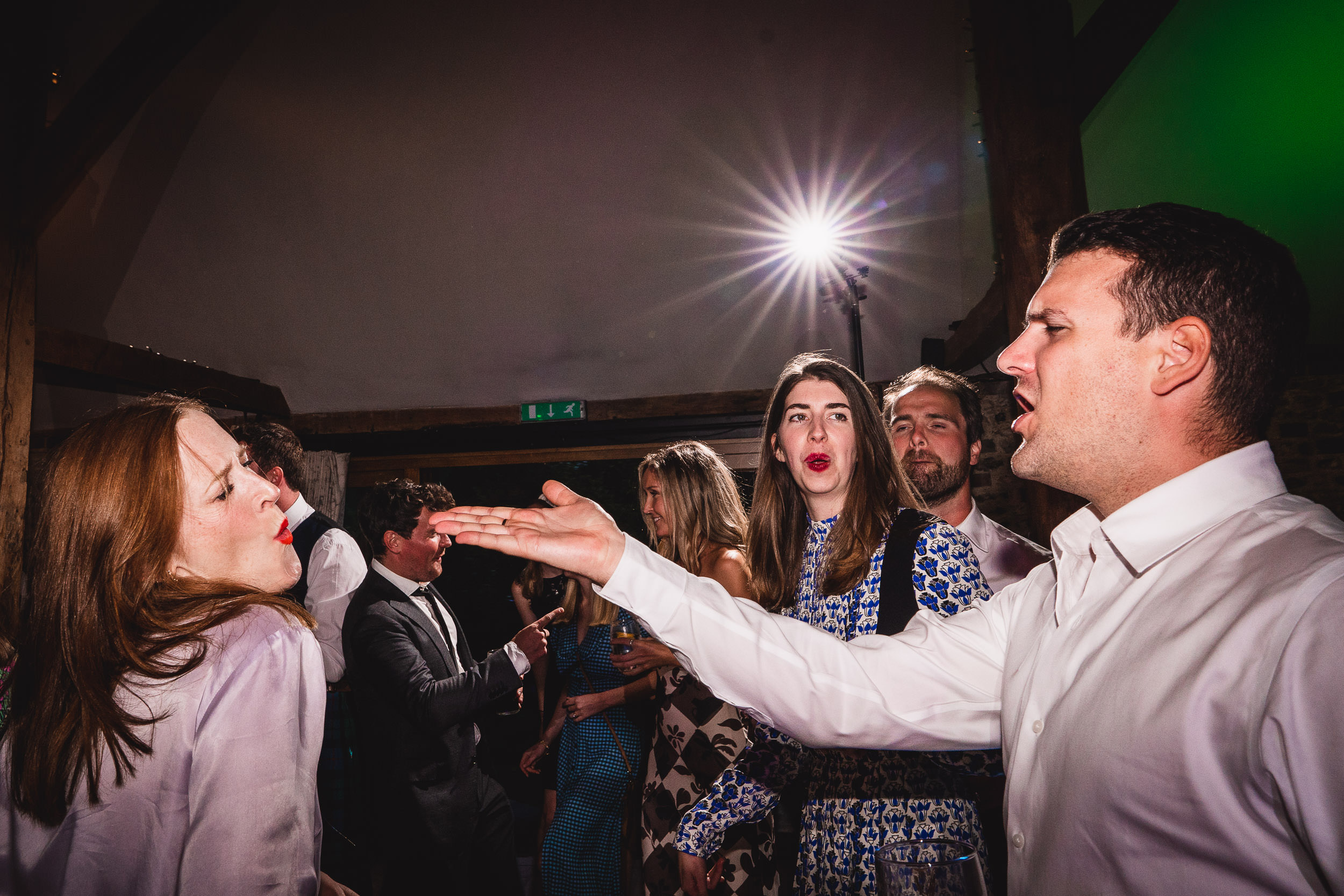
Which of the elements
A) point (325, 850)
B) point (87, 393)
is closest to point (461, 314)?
point (87, 393)

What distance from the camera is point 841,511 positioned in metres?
1.91

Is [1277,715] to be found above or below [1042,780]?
above

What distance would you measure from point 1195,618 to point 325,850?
3.06m

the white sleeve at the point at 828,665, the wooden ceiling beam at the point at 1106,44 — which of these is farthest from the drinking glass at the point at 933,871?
the wooden ceiling beam at the point at 1106,44

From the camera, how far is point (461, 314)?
6.55m

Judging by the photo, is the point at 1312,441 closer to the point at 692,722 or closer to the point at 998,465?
the point at 998,465

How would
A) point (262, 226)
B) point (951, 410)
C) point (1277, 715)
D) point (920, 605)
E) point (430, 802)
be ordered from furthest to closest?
point (262, 226) < point (951, 410) < point (430, 802) < point (920, 605) < point (1277, 715)

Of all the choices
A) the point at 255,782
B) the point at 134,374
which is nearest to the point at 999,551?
the point at 255,782

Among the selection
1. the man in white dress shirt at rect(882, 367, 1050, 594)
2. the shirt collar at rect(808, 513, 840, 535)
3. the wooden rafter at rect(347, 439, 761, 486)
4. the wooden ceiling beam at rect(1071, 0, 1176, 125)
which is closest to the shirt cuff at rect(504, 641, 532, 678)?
the shirt collar at rect(808, 513, 840, 535)

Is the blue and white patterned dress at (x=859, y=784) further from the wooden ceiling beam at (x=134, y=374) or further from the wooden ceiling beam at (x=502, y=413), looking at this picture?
the wooden ceiling beam at (x=502, y=413)

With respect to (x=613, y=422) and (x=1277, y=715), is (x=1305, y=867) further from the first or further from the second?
(x=613, y=422)

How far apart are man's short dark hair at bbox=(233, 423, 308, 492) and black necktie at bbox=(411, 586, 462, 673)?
34.8 inches

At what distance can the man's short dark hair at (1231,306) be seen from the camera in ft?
3.23

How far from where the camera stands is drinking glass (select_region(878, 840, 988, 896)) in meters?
0.73
